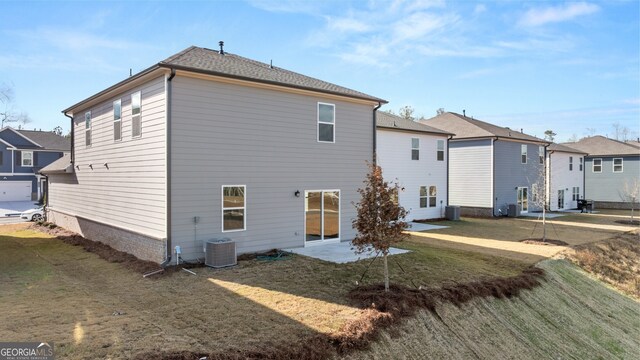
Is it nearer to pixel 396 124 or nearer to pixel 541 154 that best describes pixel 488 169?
pixel 541 154

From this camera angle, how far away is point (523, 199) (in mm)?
28094

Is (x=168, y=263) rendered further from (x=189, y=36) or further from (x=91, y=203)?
(x=189, y=36)

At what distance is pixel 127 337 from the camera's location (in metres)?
5.86

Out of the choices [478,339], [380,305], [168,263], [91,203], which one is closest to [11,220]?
→ [91,203]

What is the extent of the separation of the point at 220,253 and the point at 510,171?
22.7 m

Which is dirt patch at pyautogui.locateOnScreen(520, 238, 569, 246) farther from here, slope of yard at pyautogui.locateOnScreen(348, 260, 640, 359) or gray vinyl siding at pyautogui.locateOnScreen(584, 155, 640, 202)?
gray vinyl siding at pyautogui.locateOnScreen(584, 155, 640, 202)

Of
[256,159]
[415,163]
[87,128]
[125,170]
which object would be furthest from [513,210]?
[87,128]

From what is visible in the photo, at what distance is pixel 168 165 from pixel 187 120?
135 centimetres

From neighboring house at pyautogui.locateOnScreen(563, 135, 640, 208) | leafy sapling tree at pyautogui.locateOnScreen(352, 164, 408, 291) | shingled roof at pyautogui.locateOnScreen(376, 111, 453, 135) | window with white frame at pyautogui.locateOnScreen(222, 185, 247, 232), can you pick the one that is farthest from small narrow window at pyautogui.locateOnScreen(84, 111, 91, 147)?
neighboring house at pyautogui.locateOnScreen(563, 135, 640, 208)

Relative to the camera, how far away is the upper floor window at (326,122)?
13562 mm

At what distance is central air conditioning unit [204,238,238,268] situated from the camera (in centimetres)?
1032

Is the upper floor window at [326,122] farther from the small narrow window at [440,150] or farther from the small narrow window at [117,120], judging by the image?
the small narrow window at [440,150]

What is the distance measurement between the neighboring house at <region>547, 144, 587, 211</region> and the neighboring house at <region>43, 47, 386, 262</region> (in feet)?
76.5

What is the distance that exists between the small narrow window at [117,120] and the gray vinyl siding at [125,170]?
0.21 metres
